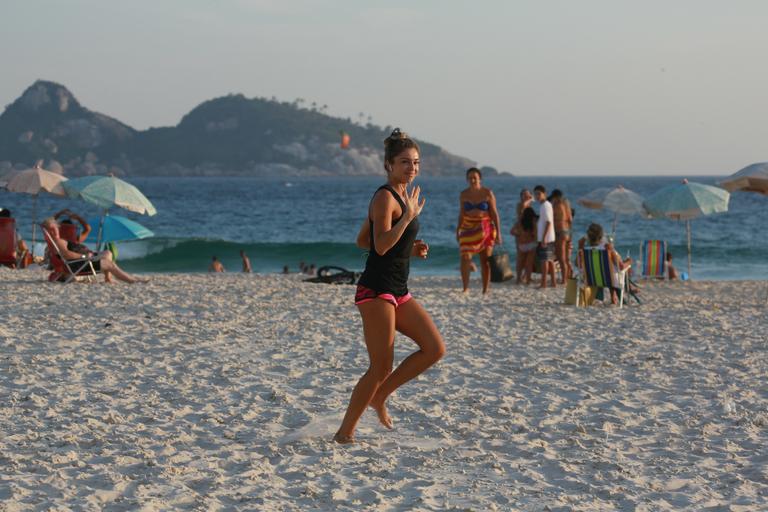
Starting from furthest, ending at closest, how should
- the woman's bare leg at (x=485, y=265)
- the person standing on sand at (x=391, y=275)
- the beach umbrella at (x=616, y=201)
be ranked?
1. the beach umbrella at (x=616, y=201)
2. the woman's bare leg at (x=485, y=265)
3. the person standing on sand at (x=391, y=275)

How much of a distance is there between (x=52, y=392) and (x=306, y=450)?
1.88 metres

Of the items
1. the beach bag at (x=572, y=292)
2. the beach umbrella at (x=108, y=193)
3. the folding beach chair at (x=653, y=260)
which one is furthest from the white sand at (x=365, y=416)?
the folding beach chair at (x=653, y=260)

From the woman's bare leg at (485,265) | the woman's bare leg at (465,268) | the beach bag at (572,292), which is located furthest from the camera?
the woman's bare leg at (465,268)

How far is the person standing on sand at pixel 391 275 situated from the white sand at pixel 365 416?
0.42m

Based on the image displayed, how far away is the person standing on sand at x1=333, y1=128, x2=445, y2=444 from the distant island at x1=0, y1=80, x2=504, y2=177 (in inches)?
7092

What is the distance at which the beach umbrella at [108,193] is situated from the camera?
13031 mm

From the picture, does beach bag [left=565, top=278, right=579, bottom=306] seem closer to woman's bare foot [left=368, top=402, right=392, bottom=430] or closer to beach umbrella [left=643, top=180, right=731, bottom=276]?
beach umbrella [left=643, top=180, right=731, bottom=276]

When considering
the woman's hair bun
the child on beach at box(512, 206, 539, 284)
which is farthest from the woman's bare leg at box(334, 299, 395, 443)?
the child on beach at box(512, 206, 539, 284)

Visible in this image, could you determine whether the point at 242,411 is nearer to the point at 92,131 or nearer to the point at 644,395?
the point at 644,395

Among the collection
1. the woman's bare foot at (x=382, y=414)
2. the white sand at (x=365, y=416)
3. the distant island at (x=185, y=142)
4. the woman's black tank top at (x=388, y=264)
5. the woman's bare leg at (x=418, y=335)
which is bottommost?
the white sand at (x=365, y=416)

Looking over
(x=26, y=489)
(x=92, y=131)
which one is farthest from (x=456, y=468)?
(x=92, y=131)

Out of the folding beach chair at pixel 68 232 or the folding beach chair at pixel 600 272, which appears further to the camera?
the folding beach chair at pixel 68 232

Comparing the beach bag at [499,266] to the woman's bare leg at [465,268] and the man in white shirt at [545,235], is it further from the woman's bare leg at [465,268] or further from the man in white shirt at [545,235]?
the woman's bare leg at [465,268]

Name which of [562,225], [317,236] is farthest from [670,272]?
[317,236]
